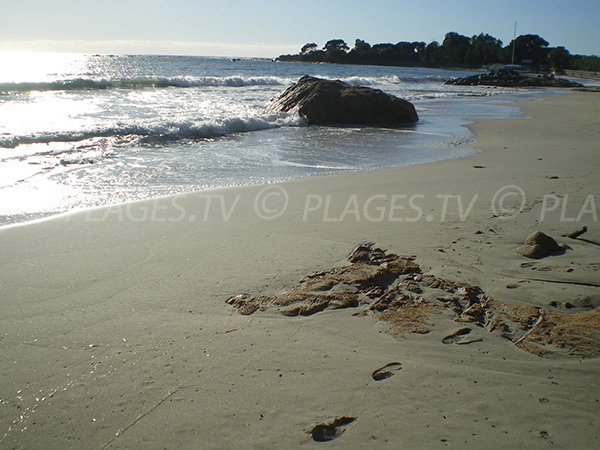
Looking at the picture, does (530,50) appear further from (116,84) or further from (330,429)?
(330,429)

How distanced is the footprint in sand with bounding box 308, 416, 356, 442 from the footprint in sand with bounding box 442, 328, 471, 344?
28.0 inches

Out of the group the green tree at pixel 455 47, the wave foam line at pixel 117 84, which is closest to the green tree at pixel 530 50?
the green tree at pixel 455 47

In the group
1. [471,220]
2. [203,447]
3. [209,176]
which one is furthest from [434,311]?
[209,176]

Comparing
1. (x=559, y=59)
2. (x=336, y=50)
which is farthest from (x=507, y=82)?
(x=336, y=50)

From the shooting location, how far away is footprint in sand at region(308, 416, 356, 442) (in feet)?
5.63

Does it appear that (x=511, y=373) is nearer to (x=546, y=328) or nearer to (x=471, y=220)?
(x=546, y=328)

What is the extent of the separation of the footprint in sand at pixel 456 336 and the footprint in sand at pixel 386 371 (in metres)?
0.32

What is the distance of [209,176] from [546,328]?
4.47 m

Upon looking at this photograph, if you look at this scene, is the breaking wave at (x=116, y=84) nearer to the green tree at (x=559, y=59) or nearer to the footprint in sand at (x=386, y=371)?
the footprint in sand at (x=386, y=371)

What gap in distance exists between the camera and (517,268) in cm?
301

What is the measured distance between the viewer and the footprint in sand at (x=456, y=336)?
228 cm

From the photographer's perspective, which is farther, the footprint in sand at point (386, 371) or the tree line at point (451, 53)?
the tree line at point (451, 53)

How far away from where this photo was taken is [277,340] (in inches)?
91.4

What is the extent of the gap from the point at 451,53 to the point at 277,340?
109040mm
